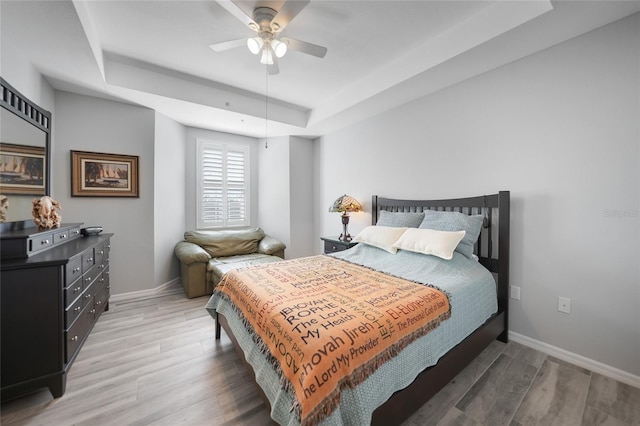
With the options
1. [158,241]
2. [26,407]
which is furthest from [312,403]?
[158,241]

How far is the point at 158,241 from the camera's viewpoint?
137 inches

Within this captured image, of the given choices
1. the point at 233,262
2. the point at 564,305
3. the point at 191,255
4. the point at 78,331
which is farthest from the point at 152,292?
the point at 564,305

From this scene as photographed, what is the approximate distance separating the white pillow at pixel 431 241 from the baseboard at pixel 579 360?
42.8 inches

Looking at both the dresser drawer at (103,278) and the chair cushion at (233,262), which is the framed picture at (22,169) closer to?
the dresser drawer at (103,278)

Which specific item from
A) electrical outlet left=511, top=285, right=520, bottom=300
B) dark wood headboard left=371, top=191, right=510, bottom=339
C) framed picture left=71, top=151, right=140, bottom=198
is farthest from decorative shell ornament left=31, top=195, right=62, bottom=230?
electrical outlet left=511, top=285, right=520, bottom=300

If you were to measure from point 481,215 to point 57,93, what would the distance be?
473 cm

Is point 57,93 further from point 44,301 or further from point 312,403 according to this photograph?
point 312,403

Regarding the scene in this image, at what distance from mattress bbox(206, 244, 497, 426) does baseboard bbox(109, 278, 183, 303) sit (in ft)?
5.59

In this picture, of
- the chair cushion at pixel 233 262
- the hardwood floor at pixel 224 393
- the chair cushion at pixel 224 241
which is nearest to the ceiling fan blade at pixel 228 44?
the chair cushion at pixel 233 262

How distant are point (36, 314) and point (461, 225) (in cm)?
326

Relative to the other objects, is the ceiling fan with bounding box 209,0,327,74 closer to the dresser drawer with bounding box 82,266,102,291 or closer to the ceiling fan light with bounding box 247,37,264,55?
the ceiling fan light with bounding box 247,37,264,55

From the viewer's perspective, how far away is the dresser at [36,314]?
1496 millimetres

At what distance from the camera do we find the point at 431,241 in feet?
7.43

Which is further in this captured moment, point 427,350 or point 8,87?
point 8,87
